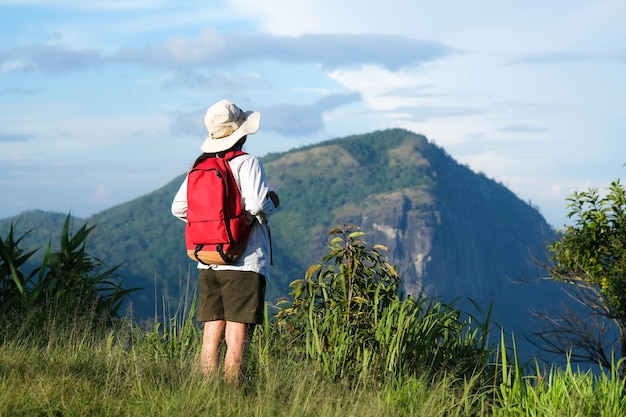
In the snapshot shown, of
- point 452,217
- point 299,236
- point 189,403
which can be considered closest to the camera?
point 189,403

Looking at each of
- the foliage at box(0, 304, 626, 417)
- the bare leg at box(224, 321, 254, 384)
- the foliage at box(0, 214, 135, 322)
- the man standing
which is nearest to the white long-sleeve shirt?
the man standing

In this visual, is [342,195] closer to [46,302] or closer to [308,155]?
[308,155]

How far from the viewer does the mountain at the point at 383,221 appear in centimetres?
13812

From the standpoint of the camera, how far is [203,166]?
15.5ft

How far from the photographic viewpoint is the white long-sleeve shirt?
4.53 meters

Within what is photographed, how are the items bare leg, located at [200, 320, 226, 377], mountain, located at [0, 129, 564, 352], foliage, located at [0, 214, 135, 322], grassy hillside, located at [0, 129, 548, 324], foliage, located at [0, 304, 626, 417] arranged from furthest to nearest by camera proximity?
mountain, located at [0, 129, 564, 352] → grassy hillside, located at [0, 129, 548, 324] → foliage, located at [0, 214, 135, 322] → bare leg, located at [200, 320, 226, 377] → foliage, located at [0, 304, 626, 417]

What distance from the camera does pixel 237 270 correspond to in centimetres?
464

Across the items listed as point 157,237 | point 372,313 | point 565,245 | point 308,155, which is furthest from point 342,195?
point 372,313

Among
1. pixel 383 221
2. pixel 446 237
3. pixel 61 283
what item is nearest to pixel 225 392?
pixel 61 283

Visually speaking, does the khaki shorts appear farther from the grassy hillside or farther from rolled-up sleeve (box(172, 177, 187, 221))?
the grassy hillside

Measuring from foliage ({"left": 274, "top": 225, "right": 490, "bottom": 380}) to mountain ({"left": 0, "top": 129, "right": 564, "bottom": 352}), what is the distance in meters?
113

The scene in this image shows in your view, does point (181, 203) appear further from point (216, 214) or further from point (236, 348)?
point (236, 348)

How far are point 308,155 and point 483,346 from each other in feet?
570

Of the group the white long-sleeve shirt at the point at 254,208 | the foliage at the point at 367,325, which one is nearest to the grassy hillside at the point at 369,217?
the foliage at the point at 367,325
